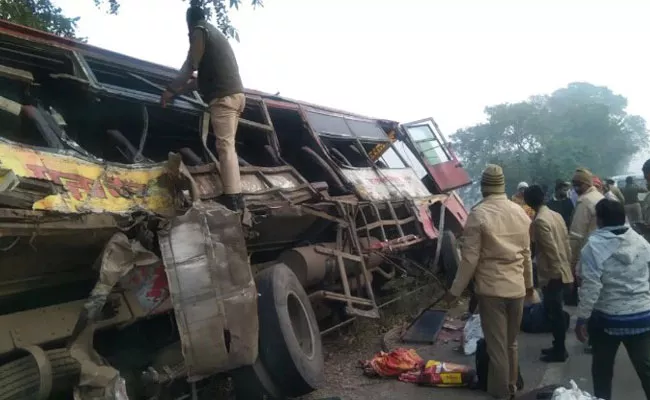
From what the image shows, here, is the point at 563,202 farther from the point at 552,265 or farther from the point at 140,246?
the point at 140,246

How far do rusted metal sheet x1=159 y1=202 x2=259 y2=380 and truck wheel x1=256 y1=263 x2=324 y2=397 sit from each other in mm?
423

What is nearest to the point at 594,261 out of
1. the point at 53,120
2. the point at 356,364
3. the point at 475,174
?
the point at 356,364

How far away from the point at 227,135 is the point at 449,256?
14.9 ft

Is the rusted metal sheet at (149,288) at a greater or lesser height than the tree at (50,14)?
lesser

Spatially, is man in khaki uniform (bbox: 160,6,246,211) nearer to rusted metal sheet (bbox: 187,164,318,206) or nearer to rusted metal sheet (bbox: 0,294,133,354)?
rusted metal sheet (bbox: 187,164,318,206)

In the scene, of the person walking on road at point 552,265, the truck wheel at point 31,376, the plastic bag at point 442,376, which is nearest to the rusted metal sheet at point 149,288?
the truck wheel at point 31,376

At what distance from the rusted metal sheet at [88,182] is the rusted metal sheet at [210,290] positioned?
37 cm

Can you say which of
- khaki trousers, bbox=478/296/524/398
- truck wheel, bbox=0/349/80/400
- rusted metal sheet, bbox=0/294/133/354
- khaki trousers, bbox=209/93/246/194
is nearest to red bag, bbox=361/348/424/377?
khaki trousers, bbox=478/296/524/398

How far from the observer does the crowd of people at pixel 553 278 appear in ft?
10.1

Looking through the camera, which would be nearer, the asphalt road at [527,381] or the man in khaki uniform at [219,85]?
the asphalt road at [527,381]

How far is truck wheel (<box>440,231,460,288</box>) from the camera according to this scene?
746cm

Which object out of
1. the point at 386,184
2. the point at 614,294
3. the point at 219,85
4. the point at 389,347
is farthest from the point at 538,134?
the point at 614,294

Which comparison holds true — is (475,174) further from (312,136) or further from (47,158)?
(47,158)

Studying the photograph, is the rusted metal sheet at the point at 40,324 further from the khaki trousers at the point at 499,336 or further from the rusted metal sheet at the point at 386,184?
the rusted metal sheet at the point at 386,184
